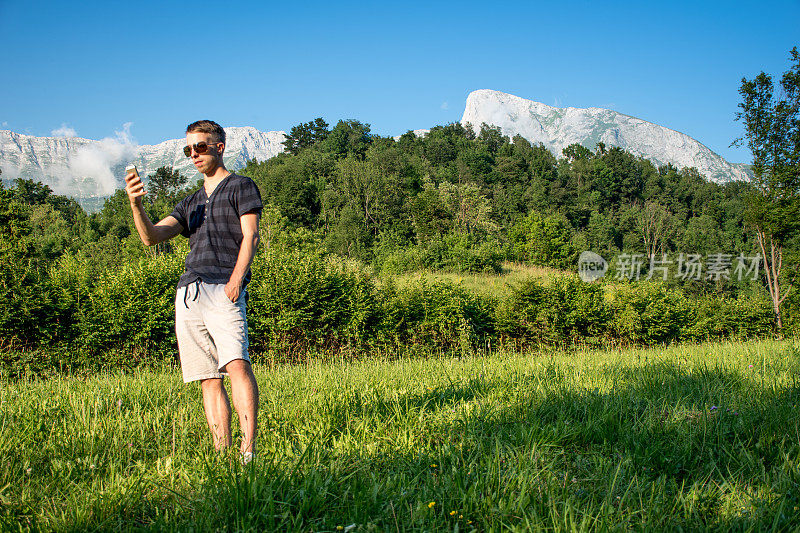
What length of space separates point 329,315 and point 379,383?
6.24 meters

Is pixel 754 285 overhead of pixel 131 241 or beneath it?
beneath

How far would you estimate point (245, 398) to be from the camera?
8.50 feet

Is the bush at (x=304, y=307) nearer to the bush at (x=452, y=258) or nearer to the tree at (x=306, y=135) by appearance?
the bush at (x=452, y=258)

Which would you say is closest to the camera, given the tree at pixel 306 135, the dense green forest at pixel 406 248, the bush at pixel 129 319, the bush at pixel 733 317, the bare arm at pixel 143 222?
the bare arm at pixel 143 222

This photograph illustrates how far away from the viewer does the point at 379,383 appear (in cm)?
380

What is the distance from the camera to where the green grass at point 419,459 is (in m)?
1.80

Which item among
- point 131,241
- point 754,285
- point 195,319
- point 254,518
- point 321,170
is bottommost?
point 754,285

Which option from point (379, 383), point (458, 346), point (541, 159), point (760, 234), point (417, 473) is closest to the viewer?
point (417, 473)

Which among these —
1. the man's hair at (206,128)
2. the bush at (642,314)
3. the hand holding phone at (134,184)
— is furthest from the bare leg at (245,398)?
the bush at (642,314)

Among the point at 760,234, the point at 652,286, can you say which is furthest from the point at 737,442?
the point at 760,234

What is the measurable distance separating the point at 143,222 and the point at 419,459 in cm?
217

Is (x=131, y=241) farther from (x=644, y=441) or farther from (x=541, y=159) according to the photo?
(x=541, y=159)

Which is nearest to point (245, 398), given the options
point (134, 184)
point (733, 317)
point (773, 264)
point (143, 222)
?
point (143, 222)

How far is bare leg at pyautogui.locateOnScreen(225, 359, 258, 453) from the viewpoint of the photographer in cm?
253
